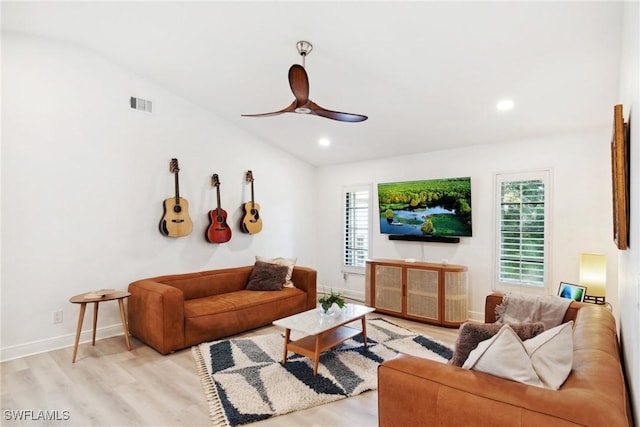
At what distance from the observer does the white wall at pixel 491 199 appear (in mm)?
3814

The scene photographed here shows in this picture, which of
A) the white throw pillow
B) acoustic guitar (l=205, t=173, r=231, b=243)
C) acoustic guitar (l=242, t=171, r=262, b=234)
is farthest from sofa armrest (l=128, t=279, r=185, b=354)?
the white throw pillow

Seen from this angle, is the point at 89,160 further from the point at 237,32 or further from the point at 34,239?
the point at 237,32

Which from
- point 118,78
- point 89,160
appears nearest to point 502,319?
point 89,160

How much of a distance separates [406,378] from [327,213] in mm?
4987

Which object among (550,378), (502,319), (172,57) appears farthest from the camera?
(172,57)

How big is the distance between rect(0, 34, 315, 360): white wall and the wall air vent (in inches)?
2.3

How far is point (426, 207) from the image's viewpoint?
5.03m

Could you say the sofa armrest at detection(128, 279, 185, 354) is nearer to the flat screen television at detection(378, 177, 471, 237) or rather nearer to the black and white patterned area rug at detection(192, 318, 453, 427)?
the black and white patterned area rug at detection(192, 318, 453, 427)

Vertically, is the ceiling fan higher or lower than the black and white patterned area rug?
higher

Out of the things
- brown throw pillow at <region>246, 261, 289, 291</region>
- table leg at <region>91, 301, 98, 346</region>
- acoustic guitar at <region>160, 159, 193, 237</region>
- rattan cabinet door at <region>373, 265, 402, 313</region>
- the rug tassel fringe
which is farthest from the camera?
rattan cabinet door at <region>373, 265, 402, 313</region>

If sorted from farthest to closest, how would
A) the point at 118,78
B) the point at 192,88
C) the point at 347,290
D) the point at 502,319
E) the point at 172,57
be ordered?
the point at 347,290, the point at 192,88, the point at 118,78, the point at 172,57, the point at 502,319

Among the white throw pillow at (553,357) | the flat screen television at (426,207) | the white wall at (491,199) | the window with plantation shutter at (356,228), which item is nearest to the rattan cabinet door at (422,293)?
the white wall at (491,199)

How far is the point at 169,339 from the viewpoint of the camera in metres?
3.38

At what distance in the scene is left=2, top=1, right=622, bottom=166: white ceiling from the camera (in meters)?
2.51
